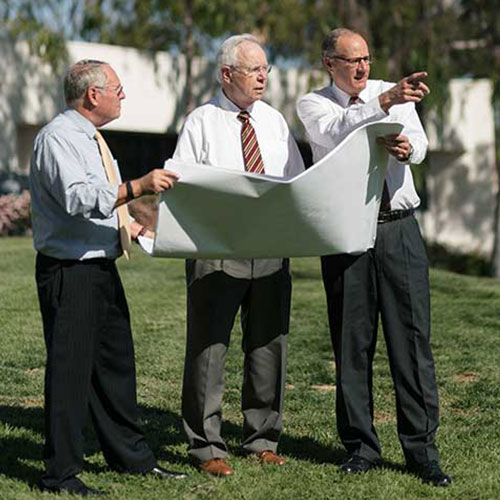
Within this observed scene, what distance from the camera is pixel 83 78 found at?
5.58 meters

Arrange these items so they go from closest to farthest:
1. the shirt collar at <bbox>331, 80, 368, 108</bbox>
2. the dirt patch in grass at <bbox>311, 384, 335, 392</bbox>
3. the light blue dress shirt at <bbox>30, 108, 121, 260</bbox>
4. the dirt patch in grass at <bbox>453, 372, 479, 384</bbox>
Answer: the light blue dress shirt at <bbox>30, 108, 121, 260</bbox> → the shirt collar at <bbox>331, 80, 368, 108</bbox> → the dirt patch in grass at <bbox>311, 384, 335, 392</bbox> → the dirt patch in grass at <bbox>453, 372, 479, 384</bbox>

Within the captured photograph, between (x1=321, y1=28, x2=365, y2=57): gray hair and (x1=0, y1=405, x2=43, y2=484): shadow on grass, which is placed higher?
(x1=321, y1=28, x2=365, y2=57): gray hair

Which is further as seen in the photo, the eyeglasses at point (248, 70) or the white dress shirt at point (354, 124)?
the eyeglasses at point (248, 70)

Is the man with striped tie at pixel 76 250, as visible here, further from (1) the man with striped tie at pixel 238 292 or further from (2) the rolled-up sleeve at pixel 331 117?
(2) the rolled-up sleeve at pixel 331 117

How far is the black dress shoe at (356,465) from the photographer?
20.3 feet

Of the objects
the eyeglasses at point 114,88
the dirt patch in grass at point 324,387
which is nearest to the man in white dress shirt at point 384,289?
the eyeglasses at point 114,88

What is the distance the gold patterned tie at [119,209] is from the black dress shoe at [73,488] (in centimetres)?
108

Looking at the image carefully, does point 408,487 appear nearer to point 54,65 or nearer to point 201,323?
point 201,323

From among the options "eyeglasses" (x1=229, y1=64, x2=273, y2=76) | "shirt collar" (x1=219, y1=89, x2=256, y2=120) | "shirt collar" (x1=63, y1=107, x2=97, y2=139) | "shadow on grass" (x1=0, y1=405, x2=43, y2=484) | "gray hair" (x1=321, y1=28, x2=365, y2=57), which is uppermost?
"gray hair" (x1=321, y1=28, x2=365, y2=57)

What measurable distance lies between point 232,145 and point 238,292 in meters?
0.75

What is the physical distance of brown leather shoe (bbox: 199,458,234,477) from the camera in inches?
242

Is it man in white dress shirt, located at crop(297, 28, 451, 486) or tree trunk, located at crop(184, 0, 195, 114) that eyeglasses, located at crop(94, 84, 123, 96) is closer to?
man in white dress shirt, located at crop(297, 28, 451, 486)

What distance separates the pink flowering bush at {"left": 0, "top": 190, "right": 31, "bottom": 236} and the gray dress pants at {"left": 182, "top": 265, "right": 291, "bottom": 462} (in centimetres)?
1662

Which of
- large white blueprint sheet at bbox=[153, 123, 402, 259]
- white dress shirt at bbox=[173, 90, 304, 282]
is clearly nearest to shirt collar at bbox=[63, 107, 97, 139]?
large white blueprint sheet at bbox=[153, 123, 402, 259]
